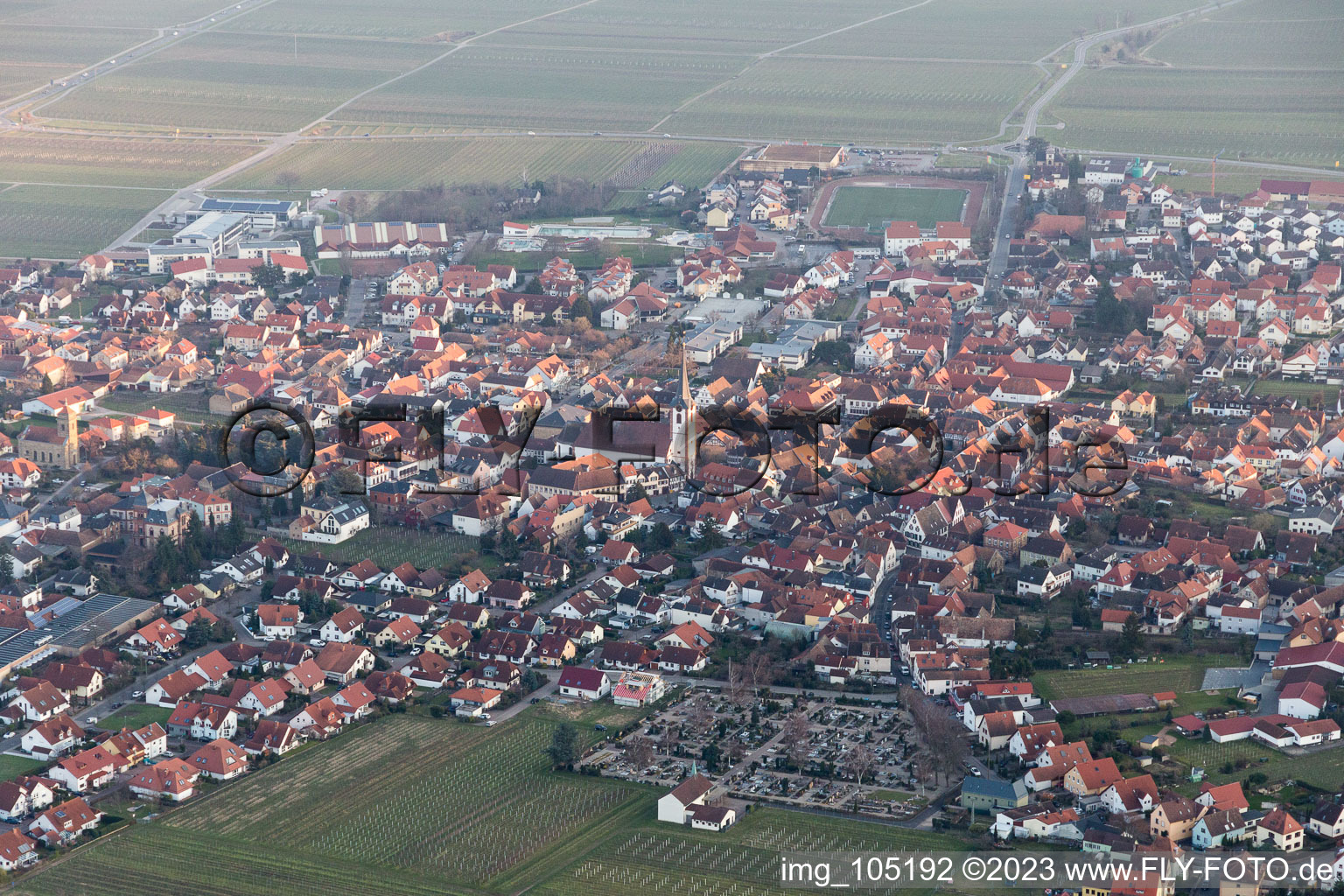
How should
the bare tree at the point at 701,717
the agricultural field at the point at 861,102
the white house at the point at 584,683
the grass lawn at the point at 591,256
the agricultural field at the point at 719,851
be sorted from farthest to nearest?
the agricultural field at the point at 861,102
the grass lawn at the point at 591,256
the white house at the point at 584,683
the bare tree at the point at 701,717
the agricultural field at the point at 719,851

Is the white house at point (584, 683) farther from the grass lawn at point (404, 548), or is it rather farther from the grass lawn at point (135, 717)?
the grass lawn at point (135, 717)

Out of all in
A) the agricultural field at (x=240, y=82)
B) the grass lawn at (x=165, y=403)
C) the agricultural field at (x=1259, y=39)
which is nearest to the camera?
the grass lawn at (x=165, y=403)

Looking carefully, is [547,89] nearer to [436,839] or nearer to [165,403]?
[165,403]

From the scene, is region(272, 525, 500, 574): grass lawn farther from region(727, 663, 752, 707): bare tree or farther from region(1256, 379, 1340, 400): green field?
region(1256, 379, 1340, 400): green field

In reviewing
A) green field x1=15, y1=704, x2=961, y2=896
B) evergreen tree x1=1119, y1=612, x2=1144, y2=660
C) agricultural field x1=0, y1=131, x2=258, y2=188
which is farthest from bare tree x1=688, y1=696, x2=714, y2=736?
agricultural field x1=0, y1=131, x2=258, y2=188

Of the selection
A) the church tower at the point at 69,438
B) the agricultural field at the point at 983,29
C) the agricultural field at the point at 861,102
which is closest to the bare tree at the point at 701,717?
the church tower at the point at 69,438

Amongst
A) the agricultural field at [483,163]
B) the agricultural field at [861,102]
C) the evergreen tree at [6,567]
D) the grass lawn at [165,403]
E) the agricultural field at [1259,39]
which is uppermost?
the agricultural field at [1259,39]

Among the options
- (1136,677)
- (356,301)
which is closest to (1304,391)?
(1136,677)
